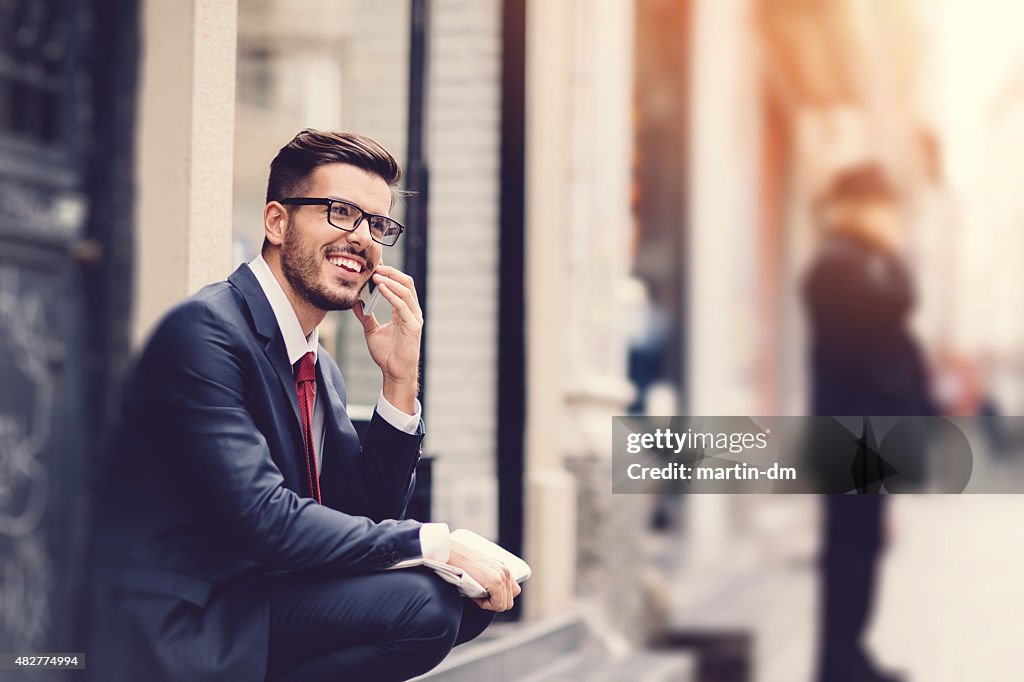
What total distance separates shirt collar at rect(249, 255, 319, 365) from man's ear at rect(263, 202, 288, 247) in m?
0.06

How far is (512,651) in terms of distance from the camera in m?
5.24

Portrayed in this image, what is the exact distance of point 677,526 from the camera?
34.4ft

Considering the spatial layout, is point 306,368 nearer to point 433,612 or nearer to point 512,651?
point 433,612

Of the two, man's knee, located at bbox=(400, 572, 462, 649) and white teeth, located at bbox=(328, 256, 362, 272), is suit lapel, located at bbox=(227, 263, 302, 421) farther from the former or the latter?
man's knee, located at bbox=(400, 572, 462, 649)

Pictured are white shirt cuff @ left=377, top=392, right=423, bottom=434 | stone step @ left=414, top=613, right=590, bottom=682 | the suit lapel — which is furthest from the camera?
stone step @ left=414, top=613, right=590, bottom=682

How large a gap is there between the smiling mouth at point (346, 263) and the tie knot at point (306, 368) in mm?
200

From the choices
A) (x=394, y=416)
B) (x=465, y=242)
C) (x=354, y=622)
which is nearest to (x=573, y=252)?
(x=465, y=242)

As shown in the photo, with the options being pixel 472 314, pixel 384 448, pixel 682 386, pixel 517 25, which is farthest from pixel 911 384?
pixel 682 386

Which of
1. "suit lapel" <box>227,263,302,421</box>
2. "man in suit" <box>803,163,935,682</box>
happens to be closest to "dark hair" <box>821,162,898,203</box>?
"man in suit" <box>803,163,935,682</box>

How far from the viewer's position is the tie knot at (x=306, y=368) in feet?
10.1

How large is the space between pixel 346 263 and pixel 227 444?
1.75 feet

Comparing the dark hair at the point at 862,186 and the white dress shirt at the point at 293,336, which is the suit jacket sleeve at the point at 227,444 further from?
the dark hair at the point at 862,186

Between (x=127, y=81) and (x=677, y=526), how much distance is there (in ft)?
24.7

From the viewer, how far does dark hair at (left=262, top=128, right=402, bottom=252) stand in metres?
3.12
